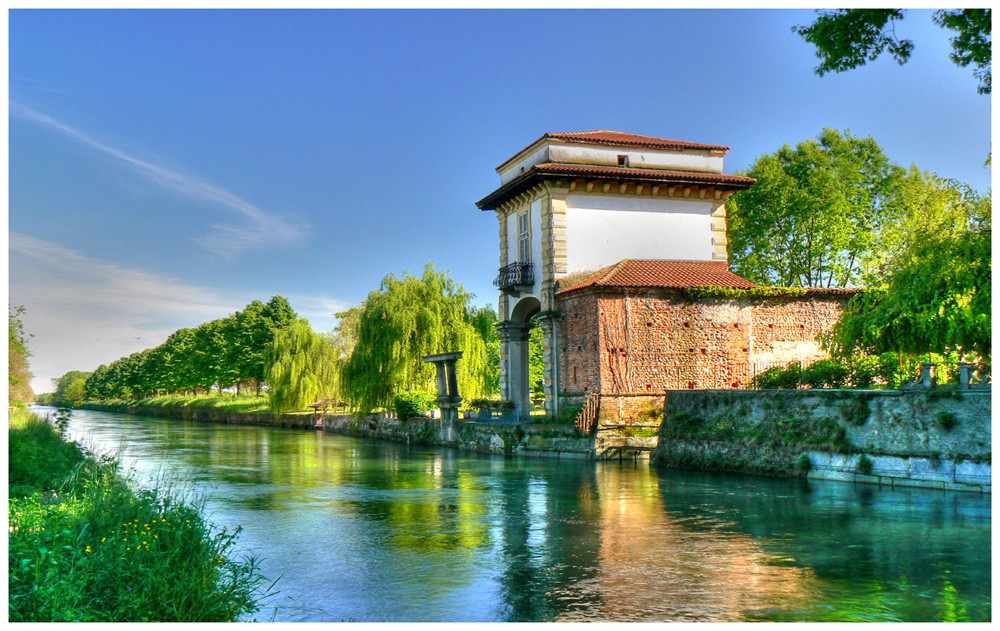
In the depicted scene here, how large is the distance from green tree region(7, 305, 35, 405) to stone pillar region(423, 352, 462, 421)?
13.5 metres

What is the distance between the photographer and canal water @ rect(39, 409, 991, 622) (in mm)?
8633

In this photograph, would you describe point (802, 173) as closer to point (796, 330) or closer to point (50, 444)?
point (796, 330)

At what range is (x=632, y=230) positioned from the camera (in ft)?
94.7

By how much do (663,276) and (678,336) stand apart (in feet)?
6.88

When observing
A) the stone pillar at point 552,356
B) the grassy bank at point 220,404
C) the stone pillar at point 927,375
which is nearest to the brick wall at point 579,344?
the stone pillar at point 552,356

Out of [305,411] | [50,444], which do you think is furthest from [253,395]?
[50,444]

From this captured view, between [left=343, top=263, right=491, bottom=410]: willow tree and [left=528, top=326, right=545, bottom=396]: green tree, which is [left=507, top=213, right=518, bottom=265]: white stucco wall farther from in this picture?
[left=528, top=326, right=545, bottom=396]: green tree

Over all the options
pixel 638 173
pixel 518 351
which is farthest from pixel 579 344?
pixel 638 173

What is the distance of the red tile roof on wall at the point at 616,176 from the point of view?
27.5 metres

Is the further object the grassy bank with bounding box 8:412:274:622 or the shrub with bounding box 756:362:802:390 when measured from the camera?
the shrub with bounding box 756:362:802:390

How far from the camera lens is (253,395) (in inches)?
2852

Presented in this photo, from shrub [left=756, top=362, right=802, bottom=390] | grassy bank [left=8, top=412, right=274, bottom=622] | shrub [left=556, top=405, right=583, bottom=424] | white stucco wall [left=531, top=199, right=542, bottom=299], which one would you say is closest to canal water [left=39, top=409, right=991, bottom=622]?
grassy bank [left=8, top=412, right=274, bottom=622]

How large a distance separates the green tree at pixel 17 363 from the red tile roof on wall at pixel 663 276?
15.6 metres

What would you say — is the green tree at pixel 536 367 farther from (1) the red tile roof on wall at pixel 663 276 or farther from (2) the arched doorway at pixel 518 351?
(1) the red tile roof on wall at pixel 663 276
